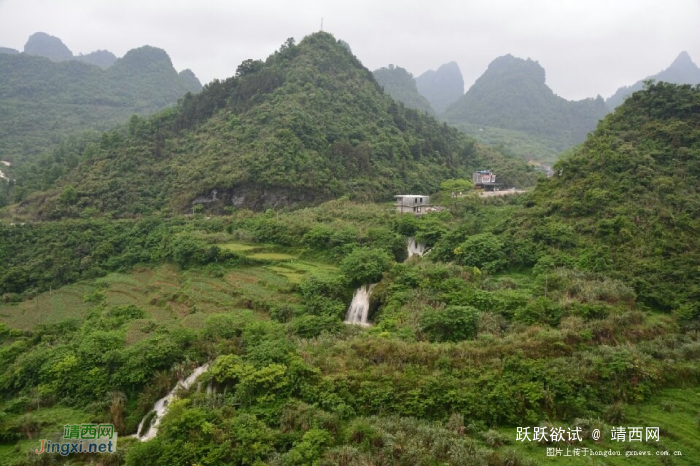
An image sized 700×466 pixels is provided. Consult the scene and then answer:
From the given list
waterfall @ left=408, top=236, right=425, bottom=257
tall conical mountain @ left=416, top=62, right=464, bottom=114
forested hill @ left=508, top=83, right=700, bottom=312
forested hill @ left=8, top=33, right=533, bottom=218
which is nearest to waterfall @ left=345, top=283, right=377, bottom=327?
waterfall @ left=408, top=236, right=425, bottom=257

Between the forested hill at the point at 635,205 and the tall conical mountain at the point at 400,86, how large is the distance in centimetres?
6484

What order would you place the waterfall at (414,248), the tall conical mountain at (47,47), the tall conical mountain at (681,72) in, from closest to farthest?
the waterfall at (414,248)
the tall conical mountain at (681,72)
the tall conical mountain at (47,47)

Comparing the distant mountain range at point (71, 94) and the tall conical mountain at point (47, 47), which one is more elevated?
the tall conical mountain at point (47, 47)

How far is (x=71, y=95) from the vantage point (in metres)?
75.2

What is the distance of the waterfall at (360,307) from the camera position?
65.8 feet

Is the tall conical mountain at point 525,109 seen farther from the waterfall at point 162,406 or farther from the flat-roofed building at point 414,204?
the waterfall at point 162,406

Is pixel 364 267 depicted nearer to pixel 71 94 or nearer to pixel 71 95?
pixel 71 95

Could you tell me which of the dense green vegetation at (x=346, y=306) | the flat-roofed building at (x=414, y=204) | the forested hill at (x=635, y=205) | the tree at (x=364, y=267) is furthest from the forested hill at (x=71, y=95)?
the forested hill at (x=635, y=205)

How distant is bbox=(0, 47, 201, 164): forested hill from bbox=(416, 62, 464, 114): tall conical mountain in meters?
71.0

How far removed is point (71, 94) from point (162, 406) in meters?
79.4

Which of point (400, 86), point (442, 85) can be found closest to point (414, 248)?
point (400, 86)

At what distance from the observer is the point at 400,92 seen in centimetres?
9031

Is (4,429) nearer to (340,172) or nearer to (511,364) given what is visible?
(511,364)

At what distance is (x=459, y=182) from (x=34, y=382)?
32906mm
